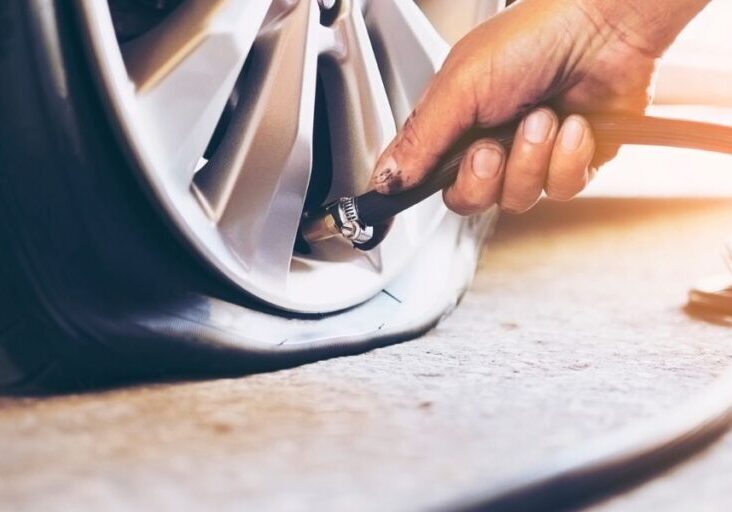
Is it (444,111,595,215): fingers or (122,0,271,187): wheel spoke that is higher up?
(122,0,271,187): wheel spoke

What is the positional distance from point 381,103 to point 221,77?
0.22 m

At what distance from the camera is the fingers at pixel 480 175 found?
71cm

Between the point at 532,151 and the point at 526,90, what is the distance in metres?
→ 0.06

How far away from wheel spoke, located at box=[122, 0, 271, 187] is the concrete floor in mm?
177

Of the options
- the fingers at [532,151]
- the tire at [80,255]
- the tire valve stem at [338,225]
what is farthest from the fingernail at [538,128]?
the tire at [80,255]

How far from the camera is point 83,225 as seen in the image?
20.9 inches

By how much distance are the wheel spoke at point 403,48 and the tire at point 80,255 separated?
1.07 feet

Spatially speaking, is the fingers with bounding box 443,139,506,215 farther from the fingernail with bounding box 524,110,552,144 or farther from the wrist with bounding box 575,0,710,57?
the wrist with bounding box 575,0,710,57

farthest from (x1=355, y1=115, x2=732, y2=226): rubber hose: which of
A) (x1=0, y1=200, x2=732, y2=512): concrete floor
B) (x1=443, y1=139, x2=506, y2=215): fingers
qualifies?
(x1=0, y1=200, x2=732, y2=512): concrete floor

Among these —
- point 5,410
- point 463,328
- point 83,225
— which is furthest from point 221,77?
point 463,328

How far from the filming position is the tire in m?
0.50

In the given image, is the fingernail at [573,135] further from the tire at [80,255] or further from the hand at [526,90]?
the tire at [80,255]

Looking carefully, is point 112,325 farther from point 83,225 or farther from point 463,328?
point 463,328

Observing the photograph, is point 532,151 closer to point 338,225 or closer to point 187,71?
point 338,225
